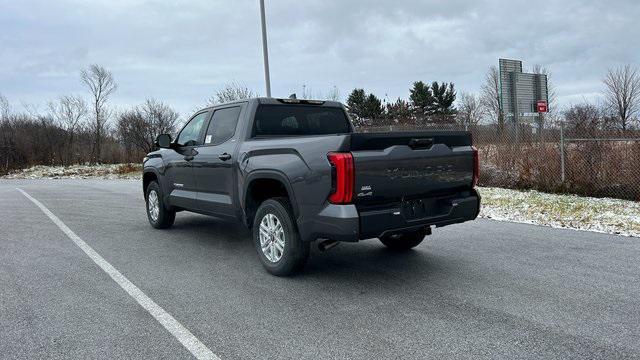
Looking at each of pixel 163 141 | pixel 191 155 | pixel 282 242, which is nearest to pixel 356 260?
pixel 282 242

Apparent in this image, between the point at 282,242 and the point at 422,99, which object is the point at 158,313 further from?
the point at 422,99

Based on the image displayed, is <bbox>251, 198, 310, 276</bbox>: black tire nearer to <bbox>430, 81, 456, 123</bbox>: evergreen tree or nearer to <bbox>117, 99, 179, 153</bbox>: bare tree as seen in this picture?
<bbox>117, 99, 179, 153</bbox>: bare tree

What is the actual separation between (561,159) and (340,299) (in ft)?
29.0

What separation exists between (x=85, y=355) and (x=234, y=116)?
11.2ft

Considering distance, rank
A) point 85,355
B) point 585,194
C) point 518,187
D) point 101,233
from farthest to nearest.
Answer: point 518,187
point 585,194
point 101,233
point 85,355

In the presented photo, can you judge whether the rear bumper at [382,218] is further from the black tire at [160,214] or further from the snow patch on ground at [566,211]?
the black tire at [160,214]

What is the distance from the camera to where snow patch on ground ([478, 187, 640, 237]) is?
7566mm

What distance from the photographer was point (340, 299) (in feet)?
14.5

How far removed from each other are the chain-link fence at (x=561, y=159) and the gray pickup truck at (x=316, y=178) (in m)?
6.60

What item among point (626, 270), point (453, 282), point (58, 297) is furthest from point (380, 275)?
point (58, 297)

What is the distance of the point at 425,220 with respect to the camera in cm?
479

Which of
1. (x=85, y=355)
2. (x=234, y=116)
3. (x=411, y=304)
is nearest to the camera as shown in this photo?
(x=85, y=355)

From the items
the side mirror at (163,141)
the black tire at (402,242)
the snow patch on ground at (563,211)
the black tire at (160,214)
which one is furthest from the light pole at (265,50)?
the black tire at (402,242)

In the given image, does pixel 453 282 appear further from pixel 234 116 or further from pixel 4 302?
pixel 4 302
